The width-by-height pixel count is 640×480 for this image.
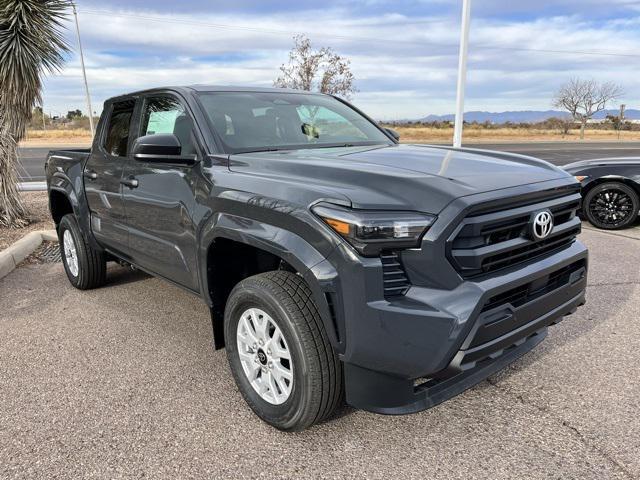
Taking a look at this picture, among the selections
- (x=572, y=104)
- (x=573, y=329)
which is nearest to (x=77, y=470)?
(x=573, y=329)

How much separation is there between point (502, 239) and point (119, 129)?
3299mm

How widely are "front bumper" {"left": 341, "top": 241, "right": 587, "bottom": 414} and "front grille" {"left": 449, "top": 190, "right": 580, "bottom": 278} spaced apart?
8 cm

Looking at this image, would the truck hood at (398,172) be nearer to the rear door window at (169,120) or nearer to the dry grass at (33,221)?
the rear door window at (169,120)

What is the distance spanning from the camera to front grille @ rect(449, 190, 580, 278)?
2271 mm

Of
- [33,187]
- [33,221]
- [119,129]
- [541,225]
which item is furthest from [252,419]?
[33,187]

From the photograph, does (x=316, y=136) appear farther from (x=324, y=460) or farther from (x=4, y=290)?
(x=4, y=290)

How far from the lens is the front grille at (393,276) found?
87.2 inches

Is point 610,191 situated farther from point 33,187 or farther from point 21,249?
point 33,187

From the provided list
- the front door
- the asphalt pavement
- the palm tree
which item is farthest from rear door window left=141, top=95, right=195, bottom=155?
the asphalt pavement

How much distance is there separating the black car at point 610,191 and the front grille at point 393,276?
658cm

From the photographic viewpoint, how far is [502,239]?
2463 millimetres

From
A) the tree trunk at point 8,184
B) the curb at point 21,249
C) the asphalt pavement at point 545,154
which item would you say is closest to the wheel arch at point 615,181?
Answer: the curb at point 21,249

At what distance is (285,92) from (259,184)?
1.61 meters

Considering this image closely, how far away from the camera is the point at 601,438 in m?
2.66
